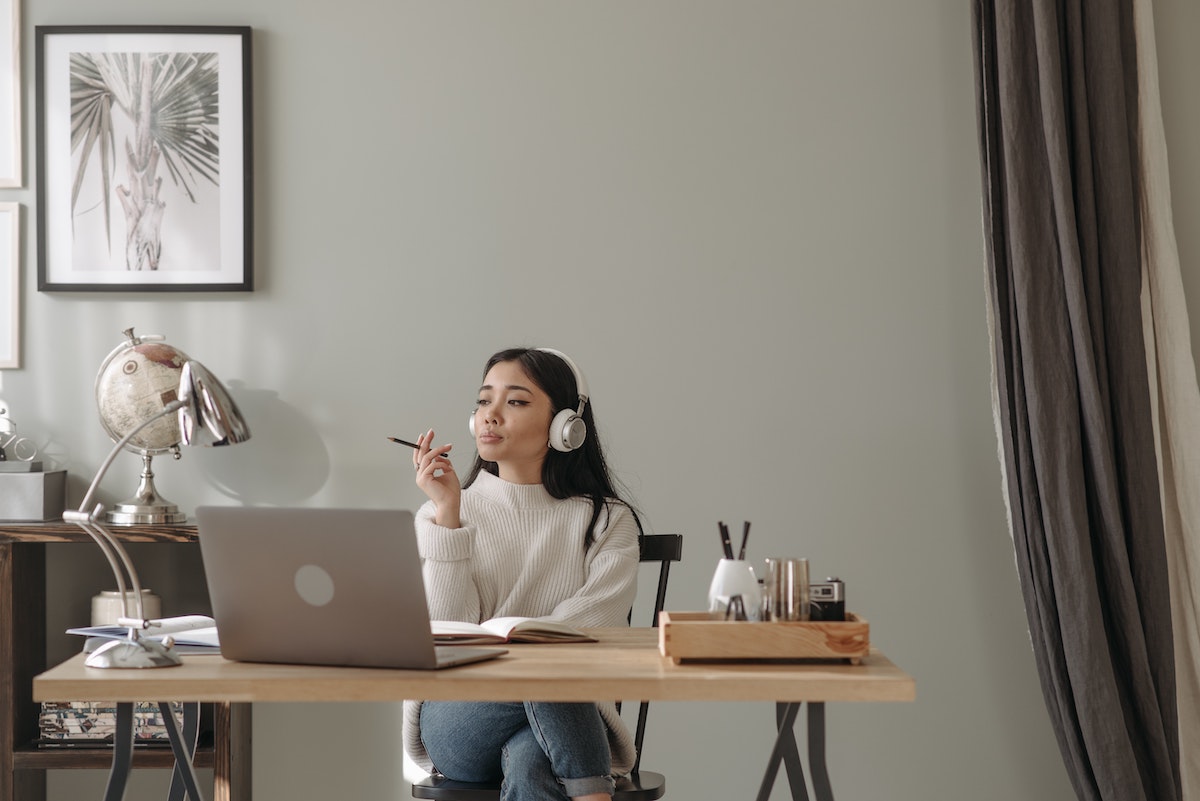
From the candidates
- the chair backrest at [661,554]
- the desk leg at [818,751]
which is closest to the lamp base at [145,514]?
the chair backrest at [661,554]

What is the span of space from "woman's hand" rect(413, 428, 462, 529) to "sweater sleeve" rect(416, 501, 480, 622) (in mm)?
24

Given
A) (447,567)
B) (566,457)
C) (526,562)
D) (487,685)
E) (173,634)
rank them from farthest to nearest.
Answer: (566,457)
(526,562)
(447,567)
(173,634)
(487,685)

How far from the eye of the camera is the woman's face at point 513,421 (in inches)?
86.3

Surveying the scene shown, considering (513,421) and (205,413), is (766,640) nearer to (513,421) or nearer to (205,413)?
(205,413)

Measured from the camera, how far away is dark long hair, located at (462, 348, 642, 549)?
223 centimetres

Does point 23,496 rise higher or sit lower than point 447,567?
higher

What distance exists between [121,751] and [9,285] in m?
1.76

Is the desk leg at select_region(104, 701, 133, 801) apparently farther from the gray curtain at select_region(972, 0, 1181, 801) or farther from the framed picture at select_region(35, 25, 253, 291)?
the gray curtain at select_region(972, 0, 1181, 801)

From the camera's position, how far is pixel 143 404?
2562 mm

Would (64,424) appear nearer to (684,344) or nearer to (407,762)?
(407,762)

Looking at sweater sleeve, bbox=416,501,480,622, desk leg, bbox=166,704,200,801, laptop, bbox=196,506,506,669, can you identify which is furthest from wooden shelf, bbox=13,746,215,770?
laptop, bbox=196,506,506,669

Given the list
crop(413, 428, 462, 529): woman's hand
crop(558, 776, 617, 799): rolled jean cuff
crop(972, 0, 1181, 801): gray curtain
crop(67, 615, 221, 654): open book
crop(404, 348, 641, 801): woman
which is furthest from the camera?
crop(972, 0, 1181, 801): gray curtain

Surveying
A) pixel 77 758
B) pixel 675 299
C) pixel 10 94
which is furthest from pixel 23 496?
pixel 675 299

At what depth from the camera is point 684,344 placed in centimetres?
285
